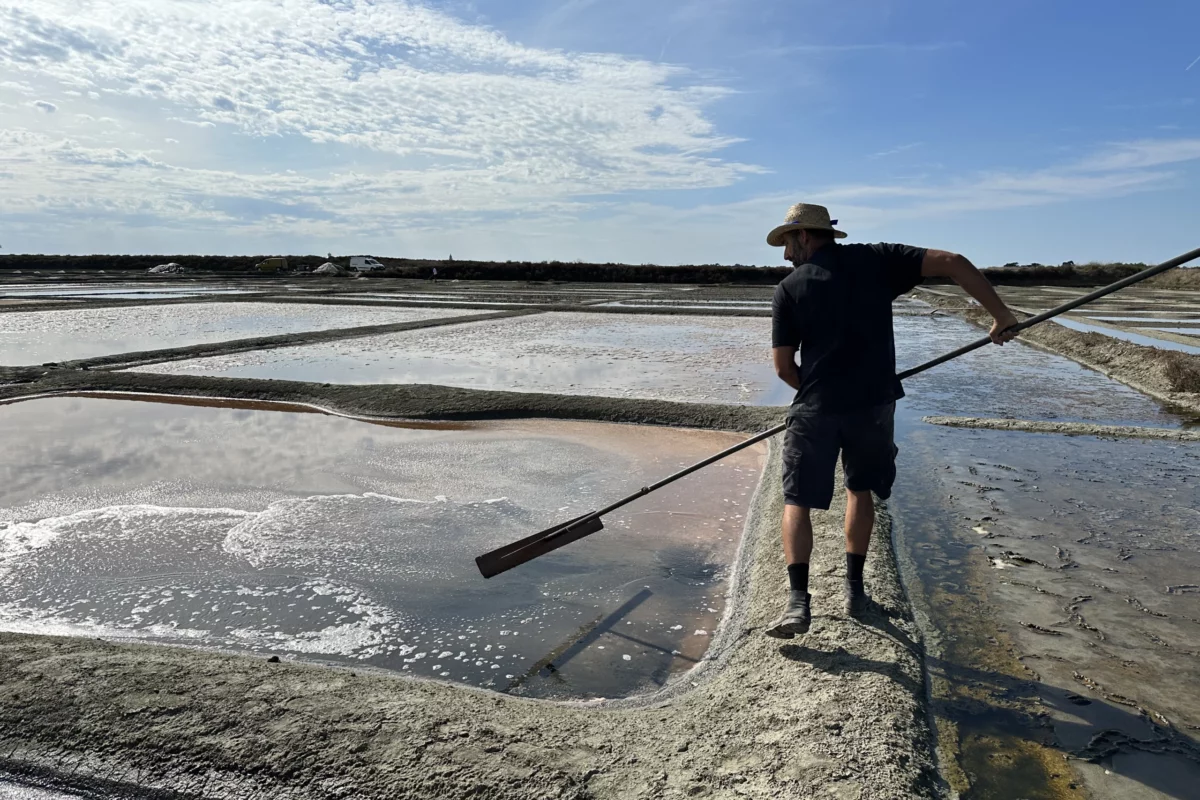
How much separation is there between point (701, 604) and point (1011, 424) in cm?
434

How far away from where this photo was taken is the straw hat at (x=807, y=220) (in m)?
2.73

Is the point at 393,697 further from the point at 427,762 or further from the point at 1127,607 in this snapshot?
the point at 1127,607

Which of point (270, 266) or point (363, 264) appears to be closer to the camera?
point (270, 266)

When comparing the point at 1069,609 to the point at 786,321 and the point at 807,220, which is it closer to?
the point at 786,321

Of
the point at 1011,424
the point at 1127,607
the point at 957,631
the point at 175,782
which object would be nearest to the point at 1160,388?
the point at 1011,424

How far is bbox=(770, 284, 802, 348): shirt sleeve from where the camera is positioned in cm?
275

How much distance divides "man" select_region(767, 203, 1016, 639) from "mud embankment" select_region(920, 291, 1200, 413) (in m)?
6.19

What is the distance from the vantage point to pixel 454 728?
2.15 metres

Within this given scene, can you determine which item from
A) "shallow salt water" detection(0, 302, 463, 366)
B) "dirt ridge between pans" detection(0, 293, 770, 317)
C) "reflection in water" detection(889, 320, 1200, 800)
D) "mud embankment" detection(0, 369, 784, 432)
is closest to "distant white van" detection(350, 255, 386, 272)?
"dirt ridge between pans" detection(0, 293, 770, 317)

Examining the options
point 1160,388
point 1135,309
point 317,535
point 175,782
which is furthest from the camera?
point 1135,309

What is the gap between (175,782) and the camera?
78.8 inches

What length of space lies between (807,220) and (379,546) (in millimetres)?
2490

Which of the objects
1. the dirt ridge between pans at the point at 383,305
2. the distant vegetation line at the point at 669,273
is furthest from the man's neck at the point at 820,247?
the distant vegetation line at the point at 669,273

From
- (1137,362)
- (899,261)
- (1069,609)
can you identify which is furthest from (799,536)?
(1137,362)
